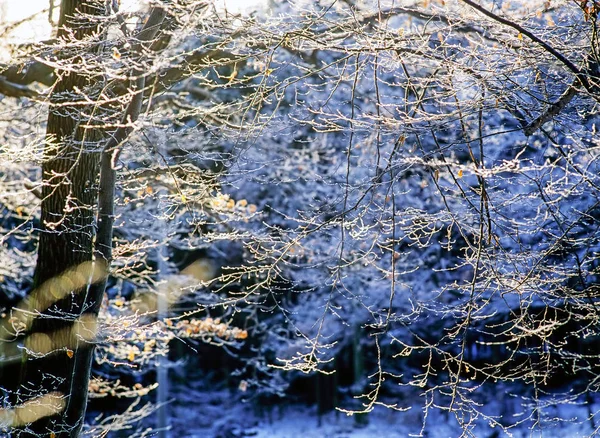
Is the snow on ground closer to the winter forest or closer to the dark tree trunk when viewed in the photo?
the winter forest

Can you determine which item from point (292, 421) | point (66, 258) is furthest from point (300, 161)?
point (292, 421)

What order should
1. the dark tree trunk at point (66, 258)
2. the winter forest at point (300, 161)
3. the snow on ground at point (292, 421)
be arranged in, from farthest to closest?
1. the snow on ground at point (292, 421)
2. the dark tree trunk at point (66, 258)
3. the winter forest at point (300, 161)

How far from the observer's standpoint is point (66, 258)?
513cm

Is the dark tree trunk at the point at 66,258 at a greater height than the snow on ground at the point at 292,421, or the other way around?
the dark tree trunk at the point at 66,258

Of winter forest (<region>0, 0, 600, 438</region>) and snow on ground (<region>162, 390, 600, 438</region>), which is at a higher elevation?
winter forest (<region>0, 0, 600, 438</region>)

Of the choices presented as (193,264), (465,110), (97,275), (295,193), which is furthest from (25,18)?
(193,264)

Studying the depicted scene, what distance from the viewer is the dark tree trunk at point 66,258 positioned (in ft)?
16.3

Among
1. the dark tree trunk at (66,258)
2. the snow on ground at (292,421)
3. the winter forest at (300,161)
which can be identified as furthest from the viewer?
the snow on ground at (292,421)

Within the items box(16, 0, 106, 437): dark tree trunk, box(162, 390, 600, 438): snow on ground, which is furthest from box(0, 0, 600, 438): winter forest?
box(162, 390, 600, 438): snow on ground

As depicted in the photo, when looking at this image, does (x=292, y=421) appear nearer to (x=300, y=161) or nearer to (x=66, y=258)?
(x=300, y=161)

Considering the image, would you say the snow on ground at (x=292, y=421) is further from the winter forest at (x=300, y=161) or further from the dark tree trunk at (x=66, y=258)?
the dark tree trunk at (x=66, y=258)

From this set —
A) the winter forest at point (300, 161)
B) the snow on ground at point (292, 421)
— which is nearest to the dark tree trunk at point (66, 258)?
the winter forest at point (300, 161)

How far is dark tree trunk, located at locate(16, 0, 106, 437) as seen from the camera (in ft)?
16.3

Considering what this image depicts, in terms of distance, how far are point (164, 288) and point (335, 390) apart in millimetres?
6516
